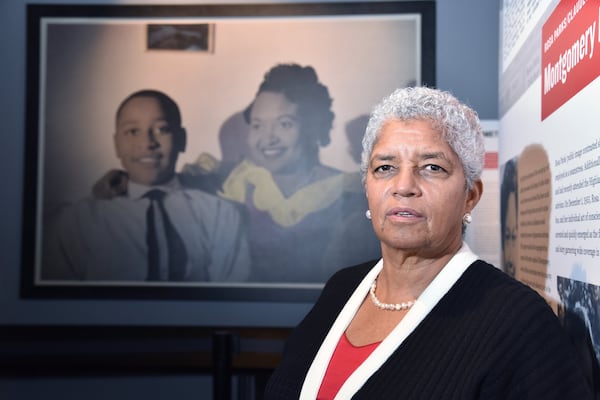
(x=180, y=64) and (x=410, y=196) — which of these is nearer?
(x=410, y=196)

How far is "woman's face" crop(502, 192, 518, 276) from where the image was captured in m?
2.23

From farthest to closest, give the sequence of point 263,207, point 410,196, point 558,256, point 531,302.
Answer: point 263,207 → point 558,256 → point 410,196 → point 531,302

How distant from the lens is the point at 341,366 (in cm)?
148

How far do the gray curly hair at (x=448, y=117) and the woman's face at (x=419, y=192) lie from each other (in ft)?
0.06

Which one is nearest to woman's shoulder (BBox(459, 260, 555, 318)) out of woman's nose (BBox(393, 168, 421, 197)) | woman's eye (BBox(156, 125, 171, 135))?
woman's nose (BBox(393, 168, 421, 197))

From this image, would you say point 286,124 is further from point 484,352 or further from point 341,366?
point 484,352

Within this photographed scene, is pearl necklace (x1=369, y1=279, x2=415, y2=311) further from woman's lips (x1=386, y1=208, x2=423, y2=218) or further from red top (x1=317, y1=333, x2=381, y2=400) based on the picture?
woman's lips (x1=386, y1=208, x2=423, y2=218)

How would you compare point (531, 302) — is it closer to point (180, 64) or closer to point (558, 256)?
point (558, 256)

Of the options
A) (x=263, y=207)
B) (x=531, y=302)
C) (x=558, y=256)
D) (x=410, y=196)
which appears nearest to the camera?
(x=531, y=302)

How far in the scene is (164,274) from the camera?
3182 millimetres

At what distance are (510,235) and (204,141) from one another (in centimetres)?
159

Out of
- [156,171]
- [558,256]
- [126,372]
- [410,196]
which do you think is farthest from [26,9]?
[558,256]

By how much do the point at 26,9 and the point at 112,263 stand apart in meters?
1.40

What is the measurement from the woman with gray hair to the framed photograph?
1445 mm
